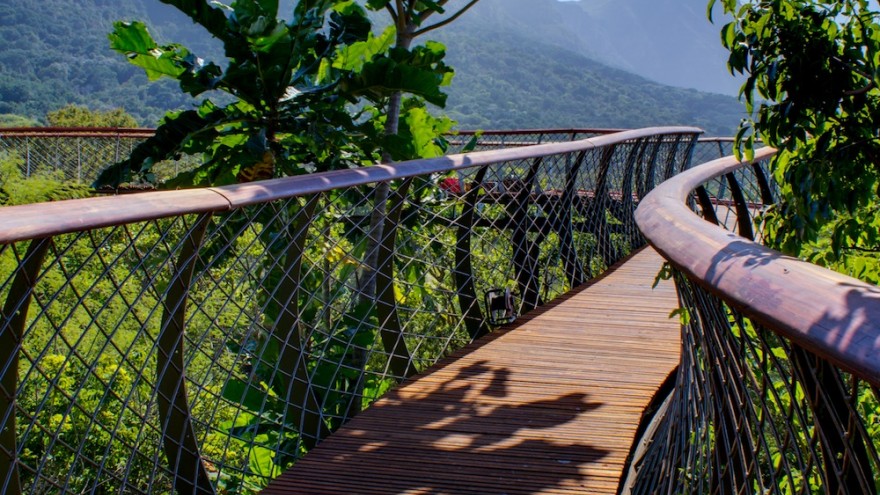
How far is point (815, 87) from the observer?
2.58 m

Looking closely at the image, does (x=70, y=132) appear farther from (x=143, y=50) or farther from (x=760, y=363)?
(x=760, y=363)

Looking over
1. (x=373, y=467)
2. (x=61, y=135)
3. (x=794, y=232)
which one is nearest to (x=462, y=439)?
(x=373, y=467)

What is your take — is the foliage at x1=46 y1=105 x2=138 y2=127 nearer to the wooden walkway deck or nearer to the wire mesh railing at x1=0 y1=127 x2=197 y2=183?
the wire mesh railing at x1=0 y1=127 x2=197 y2=183

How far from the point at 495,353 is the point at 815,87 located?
1652 mm

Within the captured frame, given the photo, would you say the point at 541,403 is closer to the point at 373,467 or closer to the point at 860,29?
the point at 373,467

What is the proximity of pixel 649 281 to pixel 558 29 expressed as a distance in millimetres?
182547

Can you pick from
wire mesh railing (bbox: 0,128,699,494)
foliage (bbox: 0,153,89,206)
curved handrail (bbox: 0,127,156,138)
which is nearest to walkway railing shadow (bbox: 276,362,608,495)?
wire mesh railing (bbox: 0,128,699,494)

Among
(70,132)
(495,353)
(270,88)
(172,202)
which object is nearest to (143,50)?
(270,88)

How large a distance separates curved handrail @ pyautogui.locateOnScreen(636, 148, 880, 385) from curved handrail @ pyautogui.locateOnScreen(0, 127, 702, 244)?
0.94m

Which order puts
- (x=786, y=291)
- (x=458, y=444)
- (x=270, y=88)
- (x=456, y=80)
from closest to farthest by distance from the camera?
(x=786, y=291) < (x=458, y=444) < (x=270, y=88) < (x=456, y=80)

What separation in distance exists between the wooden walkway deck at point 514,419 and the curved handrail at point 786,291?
1.17 meters

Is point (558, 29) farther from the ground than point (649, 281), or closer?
farther from the ground

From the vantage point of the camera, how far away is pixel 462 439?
2.83 m

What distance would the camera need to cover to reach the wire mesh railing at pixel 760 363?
895mm
